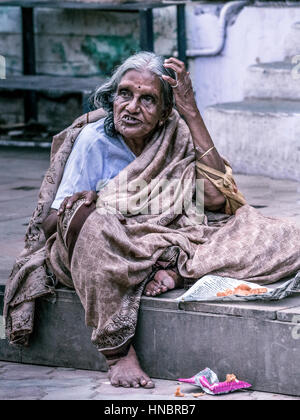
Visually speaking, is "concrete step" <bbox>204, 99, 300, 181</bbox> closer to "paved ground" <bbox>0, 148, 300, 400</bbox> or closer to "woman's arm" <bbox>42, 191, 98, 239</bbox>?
"paved ground" <bbox>0, 148, 300, 400</bbox>

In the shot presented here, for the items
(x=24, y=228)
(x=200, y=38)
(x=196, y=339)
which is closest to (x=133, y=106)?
(x=196, y=339)

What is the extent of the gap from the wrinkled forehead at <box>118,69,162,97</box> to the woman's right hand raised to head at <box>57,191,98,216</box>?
50 centimetres

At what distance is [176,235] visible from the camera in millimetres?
4984

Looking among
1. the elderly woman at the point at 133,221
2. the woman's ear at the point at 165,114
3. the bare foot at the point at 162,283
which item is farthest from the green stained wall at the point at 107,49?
the bare foot at the point at 162,283

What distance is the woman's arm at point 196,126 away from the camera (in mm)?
4965

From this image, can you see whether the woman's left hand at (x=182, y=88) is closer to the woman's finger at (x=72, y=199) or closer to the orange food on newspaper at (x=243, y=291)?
the woman's finger at (x=72, y=199)

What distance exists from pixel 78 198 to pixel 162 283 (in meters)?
0.49

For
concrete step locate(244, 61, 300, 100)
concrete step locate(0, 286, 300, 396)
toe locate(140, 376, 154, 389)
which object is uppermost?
concrete step locate(244, 61, 300, 100)

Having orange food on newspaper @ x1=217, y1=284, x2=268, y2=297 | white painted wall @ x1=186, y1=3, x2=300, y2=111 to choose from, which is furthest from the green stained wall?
orange food on newspaper @ x1=217, y1=284, x2=268, y2=297

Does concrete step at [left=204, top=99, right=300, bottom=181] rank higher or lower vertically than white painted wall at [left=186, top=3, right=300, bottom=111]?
lower

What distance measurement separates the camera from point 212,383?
4.56 metres

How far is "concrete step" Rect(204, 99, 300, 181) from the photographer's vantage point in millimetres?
8633

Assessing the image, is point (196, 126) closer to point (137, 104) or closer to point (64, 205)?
point (137, 104)

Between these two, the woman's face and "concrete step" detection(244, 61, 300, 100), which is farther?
"concrete step" detection(244, 61, 300, 100)
